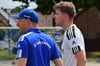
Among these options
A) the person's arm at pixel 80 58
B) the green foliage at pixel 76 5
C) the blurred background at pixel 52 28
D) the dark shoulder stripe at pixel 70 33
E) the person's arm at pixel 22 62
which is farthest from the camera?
the green foliage at pixel 76 5

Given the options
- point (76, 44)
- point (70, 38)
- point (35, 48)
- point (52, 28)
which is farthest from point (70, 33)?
point (52, 28)

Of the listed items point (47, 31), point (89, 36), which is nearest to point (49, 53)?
point (47, 31)

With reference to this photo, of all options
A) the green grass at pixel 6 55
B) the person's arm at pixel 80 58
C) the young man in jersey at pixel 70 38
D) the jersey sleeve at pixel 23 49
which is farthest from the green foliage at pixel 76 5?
the jersey sleeve at pixel 23 49

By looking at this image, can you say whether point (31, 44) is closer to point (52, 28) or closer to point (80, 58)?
point (80, 58)

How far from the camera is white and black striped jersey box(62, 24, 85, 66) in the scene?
4.98 meters

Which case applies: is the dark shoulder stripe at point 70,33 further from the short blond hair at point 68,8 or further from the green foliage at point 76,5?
the green foliage at point 76,5

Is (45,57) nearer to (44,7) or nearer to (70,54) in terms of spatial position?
(70,54)

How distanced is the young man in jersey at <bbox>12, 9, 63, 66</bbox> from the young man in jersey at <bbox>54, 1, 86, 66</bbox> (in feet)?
1.01

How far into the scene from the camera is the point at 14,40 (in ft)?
62.4

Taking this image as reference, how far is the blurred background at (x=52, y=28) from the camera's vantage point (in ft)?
62.7

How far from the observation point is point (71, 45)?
5.00 metres

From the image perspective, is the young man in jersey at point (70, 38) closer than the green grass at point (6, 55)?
Yes

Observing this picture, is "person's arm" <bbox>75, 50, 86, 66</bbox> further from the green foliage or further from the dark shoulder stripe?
the green foliage

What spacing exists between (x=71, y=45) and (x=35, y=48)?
0.63m
